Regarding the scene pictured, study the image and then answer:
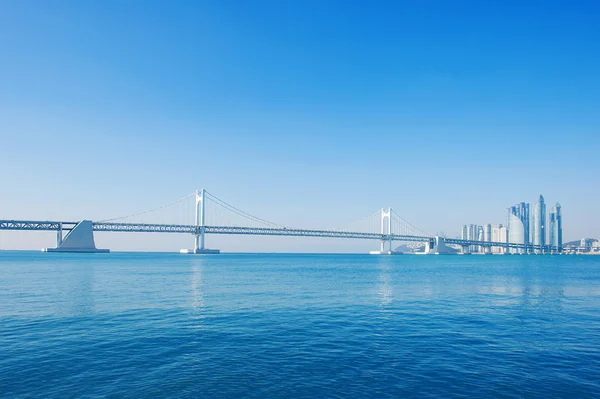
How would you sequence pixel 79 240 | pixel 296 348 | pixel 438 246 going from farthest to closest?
pixel 438 246 < pixel 79 240 < pixel 296 348

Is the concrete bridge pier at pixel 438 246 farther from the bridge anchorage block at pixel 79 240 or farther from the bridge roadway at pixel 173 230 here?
the bridge anchorage block at pixel 79 240

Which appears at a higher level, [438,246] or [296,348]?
[296,348]

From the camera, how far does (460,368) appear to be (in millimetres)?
10820

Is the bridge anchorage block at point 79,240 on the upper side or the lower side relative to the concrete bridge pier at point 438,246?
upper

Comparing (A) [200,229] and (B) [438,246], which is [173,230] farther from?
(B) [438,246]

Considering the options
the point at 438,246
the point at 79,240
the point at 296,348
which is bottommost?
the point at 438,246

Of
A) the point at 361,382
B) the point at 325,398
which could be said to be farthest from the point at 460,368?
the point at 325,398

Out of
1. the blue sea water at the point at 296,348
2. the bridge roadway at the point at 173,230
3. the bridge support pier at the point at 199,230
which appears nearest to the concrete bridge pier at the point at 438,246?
the bridge roadway at the point at 173,230

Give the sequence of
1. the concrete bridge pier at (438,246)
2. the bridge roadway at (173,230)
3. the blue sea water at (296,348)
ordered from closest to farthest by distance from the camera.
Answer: the blue sea water at (296,348) → the bridge roadway at (173,230) → the concrete bridge pier at (438,246)

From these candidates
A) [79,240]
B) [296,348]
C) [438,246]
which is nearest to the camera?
[296,348]

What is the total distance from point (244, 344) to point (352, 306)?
1015cm

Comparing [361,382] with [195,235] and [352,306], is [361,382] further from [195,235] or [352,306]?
[195,235]

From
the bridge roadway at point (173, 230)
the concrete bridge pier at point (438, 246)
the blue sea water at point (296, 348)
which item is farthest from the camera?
the concrete bridge pier at point (438, 246)

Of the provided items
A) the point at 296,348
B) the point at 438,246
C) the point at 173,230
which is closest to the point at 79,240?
the point at 173,230
